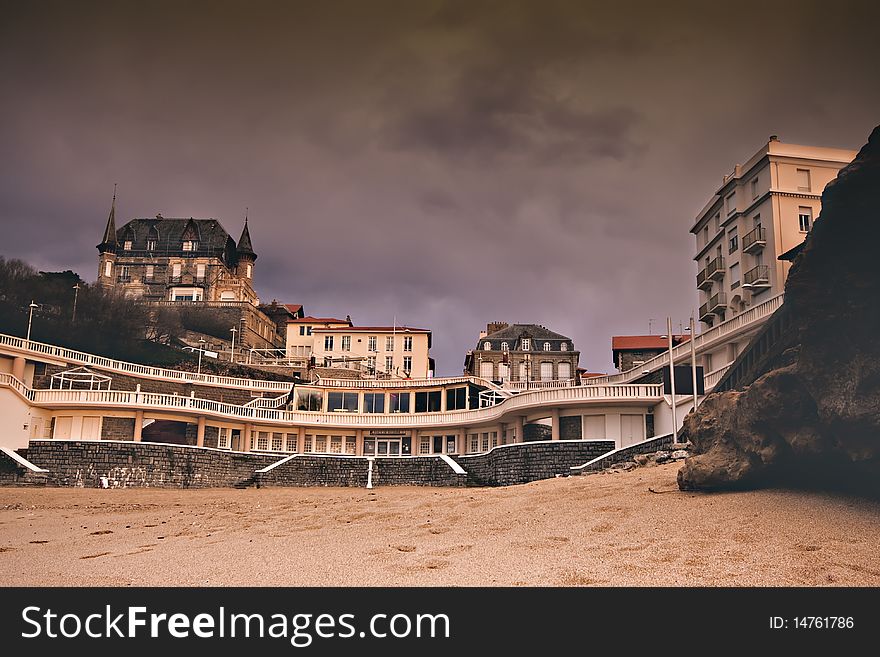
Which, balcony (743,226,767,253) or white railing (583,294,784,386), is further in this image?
balcony (743,226,767,253)

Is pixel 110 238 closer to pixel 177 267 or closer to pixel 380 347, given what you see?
pixel 177 267

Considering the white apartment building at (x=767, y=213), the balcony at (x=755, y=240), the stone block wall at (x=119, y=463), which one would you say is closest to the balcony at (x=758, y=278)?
the white apartment building at (x=767, y=213)

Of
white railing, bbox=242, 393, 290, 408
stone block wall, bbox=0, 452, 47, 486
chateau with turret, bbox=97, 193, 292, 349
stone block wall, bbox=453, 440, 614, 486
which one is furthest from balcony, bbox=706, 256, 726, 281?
chateau with turret, bbox=97, 193, 292, 349

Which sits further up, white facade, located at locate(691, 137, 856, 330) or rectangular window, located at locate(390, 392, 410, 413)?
white facade, located at locate(691, 137, 856, 330)

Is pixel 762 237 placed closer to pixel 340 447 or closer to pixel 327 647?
pixel 340 447

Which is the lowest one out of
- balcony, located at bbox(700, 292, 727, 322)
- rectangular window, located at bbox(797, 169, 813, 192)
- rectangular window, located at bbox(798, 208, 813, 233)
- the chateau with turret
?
balcony, located at bbox(700, 292, 727, 322)

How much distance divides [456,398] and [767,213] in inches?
787

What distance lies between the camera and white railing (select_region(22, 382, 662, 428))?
3033 centimetres

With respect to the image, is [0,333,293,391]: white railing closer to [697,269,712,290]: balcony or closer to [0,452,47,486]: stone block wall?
[0,452,47,486]: stone block wall

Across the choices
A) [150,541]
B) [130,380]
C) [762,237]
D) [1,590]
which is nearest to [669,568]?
[1,590]

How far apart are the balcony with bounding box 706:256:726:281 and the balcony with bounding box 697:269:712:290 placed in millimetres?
353

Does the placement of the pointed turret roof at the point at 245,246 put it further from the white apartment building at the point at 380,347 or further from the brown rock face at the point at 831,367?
the brown rock face at the point at 831,367

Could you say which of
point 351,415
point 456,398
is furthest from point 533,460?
point 456,398

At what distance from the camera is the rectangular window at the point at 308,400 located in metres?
46.3
